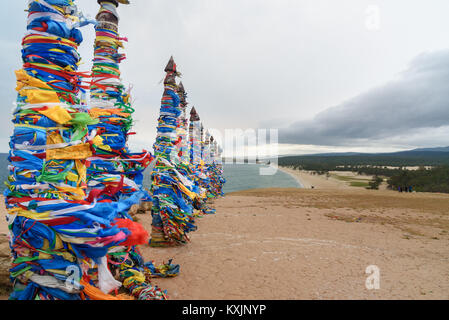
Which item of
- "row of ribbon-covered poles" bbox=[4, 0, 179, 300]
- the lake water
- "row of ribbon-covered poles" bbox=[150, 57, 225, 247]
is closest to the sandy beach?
"row of ribbon-covered poles" bbox=[150, 57, 225, 247]

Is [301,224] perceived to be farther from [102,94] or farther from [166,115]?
[102,94]

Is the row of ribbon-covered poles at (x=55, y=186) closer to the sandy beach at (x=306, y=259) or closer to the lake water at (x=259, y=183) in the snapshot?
the sandy beach at (x=306, y=259)

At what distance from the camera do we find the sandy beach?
518 centimetres

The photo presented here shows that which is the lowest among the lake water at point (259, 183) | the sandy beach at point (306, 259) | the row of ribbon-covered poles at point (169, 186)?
the lake water at point (259, 183)

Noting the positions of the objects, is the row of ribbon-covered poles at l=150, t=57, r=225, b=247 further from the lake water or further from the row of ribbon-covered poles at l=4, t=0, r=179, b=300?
the lake water

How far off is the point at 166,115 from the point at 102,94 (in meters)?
3.58

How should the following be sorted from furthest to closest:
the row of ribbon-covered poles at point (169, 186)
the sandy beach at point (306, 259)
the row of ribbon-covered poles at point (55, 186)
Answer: the row of ribbon-covered poles at point (169, 186) → the sandy beach at point (306, 259) → the row of ribbon-covered poles at point (55, 186)

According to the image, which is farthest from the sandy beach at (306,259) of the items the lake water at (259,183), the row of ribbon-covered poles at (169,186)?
the lake water at (259,183)

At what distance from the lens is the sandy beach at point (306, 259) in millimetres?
5180

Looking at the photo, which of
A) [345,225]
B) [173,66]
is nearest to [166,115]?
[173,66]

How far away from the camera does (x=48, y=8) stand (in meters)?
2.97

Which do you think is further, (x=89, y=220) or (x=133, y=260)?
(x=133, y=260)

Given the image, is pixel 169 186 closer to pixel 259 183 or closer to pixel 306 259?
pixel 306 259

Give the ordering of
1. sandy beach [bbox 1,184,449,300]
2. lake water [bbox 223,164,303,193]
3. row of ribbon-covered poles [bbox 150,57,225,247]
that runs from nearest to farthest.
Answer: sandy beach [bbox 1,184,449,300] → row of ribbon-covered poles [bbox 150,57,225,247] → lake water [bbox 223,164,303,193]
